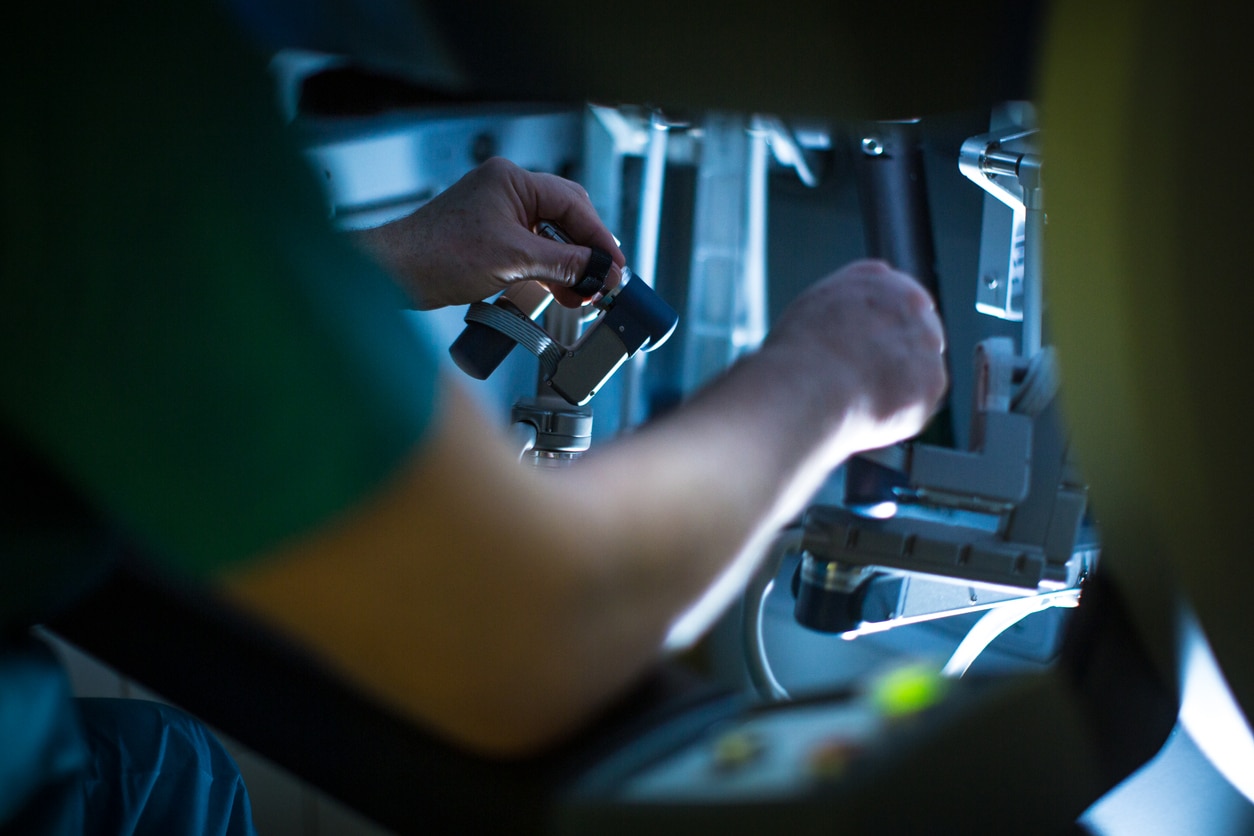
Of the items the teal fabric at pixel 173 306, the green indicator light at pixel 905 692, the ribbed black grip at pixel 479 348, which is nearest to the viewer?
the teal fabric at pixel 173 306

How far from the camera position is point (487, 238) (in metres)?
0.98

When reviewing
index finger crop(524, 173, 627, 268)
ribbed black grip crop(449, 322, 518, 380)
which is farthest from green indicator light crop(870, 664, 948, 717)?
index finger crop(524, 173, 627, 268)

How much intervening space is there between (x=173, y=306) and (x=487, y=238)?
1.99ft

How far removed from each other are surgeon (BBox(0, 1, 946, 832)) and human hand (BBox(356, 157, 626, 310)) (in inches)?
21.4

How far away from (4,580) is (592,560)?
0.30 m

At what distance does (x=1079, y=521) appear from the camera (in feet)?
1.92

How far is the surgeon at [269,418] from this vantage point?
387 mm

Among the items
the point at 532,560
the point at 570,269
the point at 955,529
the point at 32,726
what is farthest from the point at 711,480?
the point at 570,269

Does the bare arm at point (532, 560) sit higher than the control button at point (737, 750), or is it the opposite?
the bare arm at point (532, 560)

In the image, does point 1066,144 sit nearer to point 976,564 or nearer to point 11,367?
point 976,564

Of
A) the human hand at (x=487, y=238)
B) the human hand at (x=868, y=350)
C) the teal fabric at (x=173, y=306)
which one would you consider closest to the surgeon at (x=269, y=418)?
the teal fabric at (x=173, y=306)

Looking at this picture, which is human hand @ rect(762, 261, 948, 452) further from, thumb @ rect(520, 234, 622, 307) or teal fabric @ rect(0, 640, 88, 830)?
teal fabric @ rect(0, 640, 88, 830)

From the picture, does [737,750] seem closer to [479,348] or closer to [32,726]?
[32,726]

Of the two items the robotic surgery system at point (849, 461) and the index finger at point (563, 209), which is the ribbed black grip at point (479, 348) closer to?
the robotic surgery system at point (849, 461)
